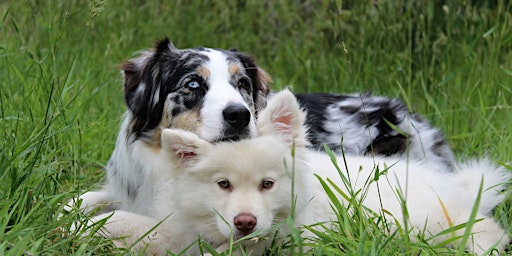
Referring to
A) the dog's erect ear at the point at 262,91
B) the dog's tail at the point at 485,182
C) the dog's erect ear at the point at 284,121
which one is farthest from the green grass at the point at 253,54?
the dog's erect ear at the point at 262,91

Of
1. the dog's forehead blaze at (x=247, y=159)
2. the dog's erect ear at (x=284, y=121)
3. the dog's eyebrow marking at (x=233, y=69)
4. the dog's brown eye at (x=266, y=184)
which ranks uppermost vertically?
the dog's eyebrow marking at (x=233, y=69)

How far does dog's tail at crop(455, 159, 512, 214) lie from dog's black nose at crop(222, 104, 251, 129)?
1103 millimetres

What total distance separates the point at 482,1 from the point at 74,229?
452 centimetres

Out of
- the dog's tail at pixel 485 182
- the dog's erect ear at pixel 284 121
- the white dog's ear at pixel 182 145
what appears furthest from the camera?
the dog's tail at pixel 485 182

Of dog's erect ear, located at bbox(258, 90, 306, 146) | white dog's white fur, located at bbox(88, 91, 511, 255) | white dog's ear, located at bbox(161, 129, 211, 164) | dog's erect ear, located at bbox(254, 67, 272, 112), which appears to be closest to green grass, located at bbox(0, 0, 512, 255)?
white dog's white fur, located at bbox(88, 91, 511, 255)

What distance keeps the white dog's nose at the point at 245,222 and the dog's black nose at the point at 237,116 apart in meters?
0.79

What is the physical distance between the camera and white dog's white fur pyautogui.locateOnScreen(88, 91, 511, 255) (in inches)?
133

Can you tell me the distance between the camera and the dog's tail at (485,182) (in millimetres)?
4137

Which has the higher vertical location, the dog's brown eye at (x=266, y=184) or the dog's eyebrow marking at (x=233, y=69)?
the dog's eyebrow marking at (x=233, y=69)

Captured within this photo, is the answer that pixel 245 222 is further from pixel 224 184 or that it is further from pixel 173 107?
pixel 173 107

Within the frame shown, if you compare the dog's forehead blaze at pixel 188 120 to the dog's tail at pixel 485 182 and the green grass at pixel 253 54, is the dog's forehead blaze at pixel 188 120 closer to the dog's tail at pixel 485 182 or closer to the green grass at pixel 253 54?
the green grass at pixel 253 54

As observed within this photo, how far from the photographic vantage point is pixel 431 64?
250 inches

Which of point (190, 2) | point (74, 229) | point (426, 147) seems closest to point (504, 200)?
point (426, 147)

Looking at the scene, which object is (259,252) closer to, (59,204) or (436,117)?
(59,204)
